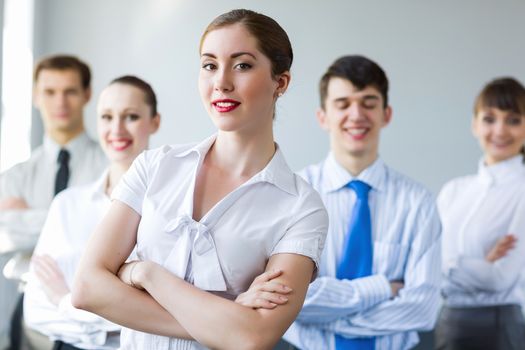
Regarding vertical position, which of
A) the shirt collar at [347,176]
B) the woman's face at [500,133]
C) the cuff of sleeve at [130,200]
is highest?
the woman's face at [500,133]

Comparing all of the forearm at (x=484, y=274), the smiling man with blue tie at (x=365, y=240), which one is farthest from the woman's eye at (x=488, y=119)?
the smiling man with blue tie at (x=365, y=240)

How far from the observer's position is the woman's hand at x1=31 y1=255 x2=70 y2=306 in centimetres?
225

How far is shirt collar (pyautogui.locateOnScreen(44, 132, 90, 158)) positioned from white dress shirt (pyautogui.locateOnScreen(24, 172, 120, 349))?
99 centimetres

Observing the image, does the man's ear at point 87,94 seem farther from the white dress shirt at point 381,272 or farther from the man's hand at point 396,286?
the man's hand at point 396,286

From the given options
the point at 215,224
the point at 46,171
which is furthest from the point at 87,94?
the point at 215,224

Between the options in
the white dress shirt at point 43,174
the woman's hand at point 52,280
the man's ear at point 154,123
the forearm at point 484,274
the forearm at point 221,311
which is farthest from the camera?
the white dress shirt at point 43,174

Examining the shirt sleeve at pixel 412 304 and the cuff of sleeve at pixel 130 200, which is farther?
the shirt sleeve at pixel 412 304

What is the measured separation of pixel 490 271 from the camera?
300 centimetres

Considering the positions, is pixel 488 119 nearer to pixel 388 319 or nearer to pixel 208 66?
pixel 388 319

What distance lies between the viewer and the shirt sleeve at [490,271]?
3.00 metres

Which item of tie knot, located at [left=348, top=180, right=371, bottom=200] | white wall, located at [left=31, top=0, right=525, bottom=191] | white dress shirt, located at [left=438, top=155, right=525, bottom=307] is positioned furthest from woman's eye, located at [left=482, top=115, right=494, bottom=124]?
tie knot, located at [left=348, top=180, right=371, bottom=200]

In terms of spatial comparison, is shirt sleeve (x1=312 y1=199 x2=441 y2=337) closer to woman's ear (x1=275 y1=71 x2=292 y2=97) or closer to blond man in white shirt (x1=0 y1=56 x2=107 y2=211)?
woman's ear (x1=275 y1=71 x2=292 y2=97)

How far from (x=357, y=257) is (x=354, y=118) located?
42 centimetres

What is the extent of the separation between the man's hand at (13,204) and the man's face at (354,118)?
1340 mm
